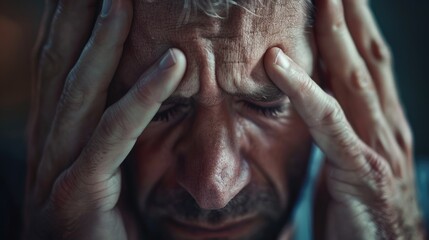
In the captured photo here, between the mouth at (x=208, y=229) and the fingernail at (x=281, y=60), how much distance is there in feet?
0.87

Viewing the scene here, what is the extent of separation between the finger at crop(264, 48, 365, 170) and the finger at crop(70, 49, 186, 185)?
0.13 metres

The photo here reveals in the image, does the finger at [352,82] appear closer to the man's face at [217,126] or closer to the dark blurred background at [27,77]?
the man's face at [217,126]

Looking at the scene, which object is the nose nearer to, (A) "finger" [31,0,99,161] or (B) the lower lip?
(B) the lower lip

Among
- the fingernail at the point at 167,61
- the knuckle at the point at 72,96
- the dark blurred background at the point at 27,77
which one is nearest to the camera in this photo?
the fingernail at the point at 167,61

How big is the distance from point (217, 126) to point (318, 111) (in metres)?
0.14

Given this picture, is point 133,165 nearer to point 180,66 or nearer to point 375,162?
point 180,66

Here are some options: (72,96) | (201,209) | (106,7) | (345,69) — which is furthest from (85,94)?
(345,69)

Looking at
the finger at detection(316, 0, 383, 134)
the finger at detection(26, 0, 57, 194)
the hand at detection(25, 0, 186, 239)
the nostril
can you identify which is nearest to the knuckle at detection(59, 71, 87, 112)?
the hand at detection(25, 0, 186, 239)

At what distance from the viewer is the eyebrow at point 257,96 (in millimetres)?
711

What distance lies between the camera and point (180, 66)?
0.65m

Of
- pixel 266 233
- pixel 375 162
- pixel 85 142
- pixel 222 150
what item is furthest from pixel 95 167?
pixel 375 162

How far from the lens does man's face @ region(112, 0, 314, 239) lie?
68 cm

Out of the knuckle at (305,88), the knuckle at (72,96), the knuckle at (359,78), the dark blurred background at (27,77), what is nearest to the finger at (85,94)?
the knuckle at (72,96)

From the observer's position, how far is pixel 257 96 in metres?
0.73
